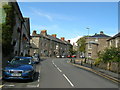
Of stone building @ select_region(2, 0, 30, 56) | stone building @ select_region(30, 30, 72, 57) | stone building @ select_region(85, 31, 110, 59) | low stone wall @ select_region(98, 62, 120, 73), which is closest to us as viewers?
low stone wall @ select_region(98, 62, 120, 73)

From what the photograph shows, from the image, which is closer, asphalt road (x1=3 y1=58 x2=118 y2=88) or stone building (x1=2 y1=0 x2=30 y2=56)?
asphalt road (x1=3 y1=58 x2=118 y2=88)

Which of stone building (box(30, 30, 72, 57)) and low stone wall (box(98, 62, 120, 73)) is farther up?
stone building (box(30, 30, 72, 57))

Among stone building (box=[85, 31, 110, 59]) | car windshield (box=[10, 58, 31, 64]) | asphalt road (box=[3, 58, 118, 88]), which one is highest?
stone building (box=[85, 31, 110, 59])

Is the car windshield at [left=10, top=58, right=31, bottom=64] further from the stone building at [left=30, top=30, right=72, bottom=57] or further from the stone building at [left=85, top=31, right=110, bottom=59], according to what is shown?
the stone building at [left=30, top=30, right=72, bottom=57]

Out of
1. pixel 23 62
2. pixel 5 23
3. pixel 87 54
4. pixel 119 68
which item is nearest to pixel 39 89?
pixel 23 62

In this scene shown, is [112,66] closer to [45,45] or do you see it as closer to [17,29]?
[17,29]

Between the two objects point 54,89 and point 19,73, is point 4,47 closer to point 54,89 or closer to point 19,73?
point 19,73

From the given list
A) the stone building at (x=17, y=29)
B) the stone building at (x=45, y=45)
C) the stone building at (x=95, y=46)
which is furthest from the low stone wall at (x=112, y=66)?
the stone building at (x=45, y=45)

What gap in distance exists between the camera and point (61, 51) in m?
98.9

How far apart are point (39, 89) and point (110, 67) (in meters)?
14.4

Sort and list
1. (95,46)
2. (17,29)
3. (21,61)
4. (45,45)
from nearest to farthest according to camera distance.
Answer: (21,61)
(17,29)
(95,46)
(45,45)

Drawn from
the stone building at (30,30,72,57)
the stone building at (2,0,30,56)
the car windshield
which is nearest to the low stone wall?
the car windshield

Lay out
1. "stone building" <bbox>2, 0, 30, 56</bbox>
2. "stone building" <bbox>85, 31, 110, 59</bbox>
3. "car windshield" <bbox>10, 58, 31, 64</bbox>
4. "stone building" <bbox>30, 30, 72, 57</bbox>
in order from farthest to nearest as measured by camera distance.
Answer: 1. "stone building" <bbox>30, 30, 72, 57</bbox>
2. "stone building" <bbox>85, 31, 110, 59</bbox>
3. "stone building" <bbox>2, 0, 30, 56</bbox>
4. "car windshield" <bbox>10, 58, 31, 64</bbox>

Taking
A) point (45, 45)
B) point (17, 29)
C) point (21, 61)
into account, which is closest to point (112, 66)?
point (21, 61)
